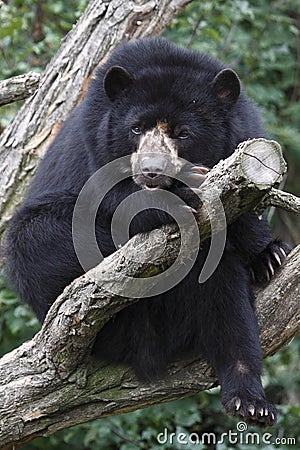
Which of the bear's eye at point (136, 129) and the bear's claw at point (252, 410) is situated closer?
the bear's claw at point (252, 410)

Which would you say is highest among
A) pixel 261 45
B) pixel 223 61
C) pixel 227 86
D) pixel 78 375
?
pixel 261 45

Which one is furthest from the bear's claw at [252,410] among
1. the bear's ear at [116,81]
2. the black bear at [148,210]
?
the bear's ear at [116,81]

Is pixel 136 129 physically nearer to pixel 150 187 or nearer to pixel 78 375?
pixel 150 187

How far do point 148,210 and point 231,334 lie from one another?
0.81 meters

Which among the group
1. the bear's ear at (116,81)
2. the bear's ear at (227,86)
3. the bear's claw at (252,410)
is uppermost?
the bear's ear at (116,81)

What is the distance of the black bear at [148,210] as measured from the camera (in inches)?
155

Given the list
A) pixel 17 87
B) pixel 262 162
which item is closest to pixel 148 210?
pixel 262 162

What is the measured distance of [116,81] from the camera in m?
4.18

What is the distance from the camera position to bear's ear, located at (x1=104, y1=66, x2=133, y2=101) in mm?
4113

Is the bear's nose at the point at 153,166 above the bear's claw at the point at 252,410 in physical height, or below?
above

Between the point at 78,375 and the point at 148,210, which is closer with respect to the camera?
the point at 148,210

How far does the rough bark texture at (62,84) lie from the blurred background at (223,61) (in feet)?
1.79

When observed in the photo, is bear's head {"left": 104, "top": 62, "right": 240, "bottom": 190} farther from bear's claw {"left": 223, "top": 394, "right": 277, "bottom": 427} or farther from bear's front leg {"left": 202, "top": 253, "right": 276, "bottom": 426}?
bear's claw {"left": 223, "top": 394, "right": 277, "bottom": 427}

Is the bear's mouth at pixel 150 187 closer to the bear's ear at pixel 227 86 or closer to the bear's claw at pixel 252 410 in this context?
the bear's ear at pixel 227 86
